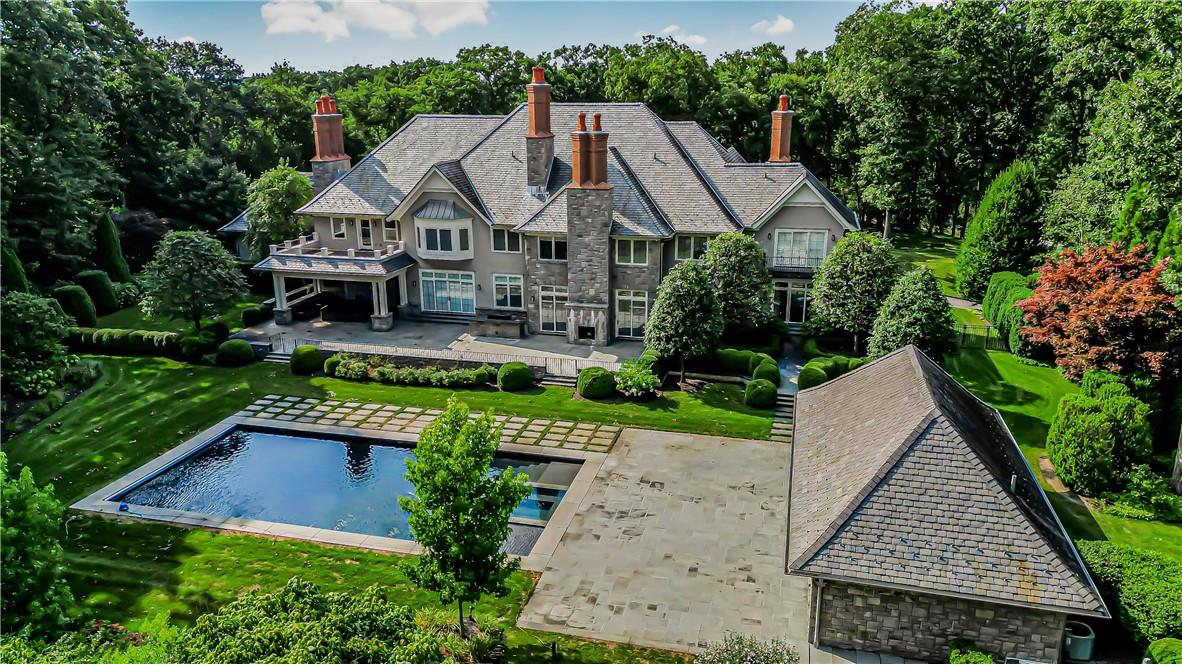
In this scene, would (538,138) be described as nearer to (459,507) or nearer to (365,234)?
(365,234)

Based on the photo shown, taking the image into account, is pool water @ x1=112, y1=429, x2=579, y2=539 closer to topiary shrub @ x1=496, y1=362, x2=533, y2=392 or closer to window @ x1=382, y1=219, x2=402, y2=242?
topiary shrub @ x1=496, y1=362, x2=533, y2=392

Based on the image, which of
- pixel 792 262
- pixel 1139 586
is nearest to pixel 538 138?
pixel 792 262

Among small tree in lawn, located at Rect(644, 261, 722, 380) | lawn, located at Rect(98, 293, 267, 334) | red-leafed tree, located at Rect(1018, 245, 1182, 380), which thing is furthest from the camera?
lawn, located at Rect(98, 293, 267, 334)

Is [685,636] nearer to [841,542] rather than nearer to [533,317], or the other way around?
[841,542]

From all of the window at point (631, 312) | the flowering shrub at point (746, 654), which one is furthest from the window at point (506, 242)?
the flowering shrub at point (746, 654)

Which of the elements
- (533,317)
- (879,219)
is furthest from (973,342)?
(879,219)

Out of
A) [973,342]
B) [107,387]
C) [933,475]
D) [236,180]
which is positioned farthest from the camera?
[236,180]

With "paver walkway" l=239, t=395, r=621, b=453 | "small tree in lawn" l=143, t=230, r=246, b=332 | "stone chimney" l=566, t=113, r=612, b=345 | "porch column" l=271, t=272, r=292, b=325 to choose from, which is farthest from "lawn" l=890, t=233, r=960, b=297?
"small tree in lawn" l=143, t=230, r=246, b=332

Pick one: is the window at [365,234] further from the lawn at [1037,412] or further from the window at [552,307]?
the lawn at [1037,412]
